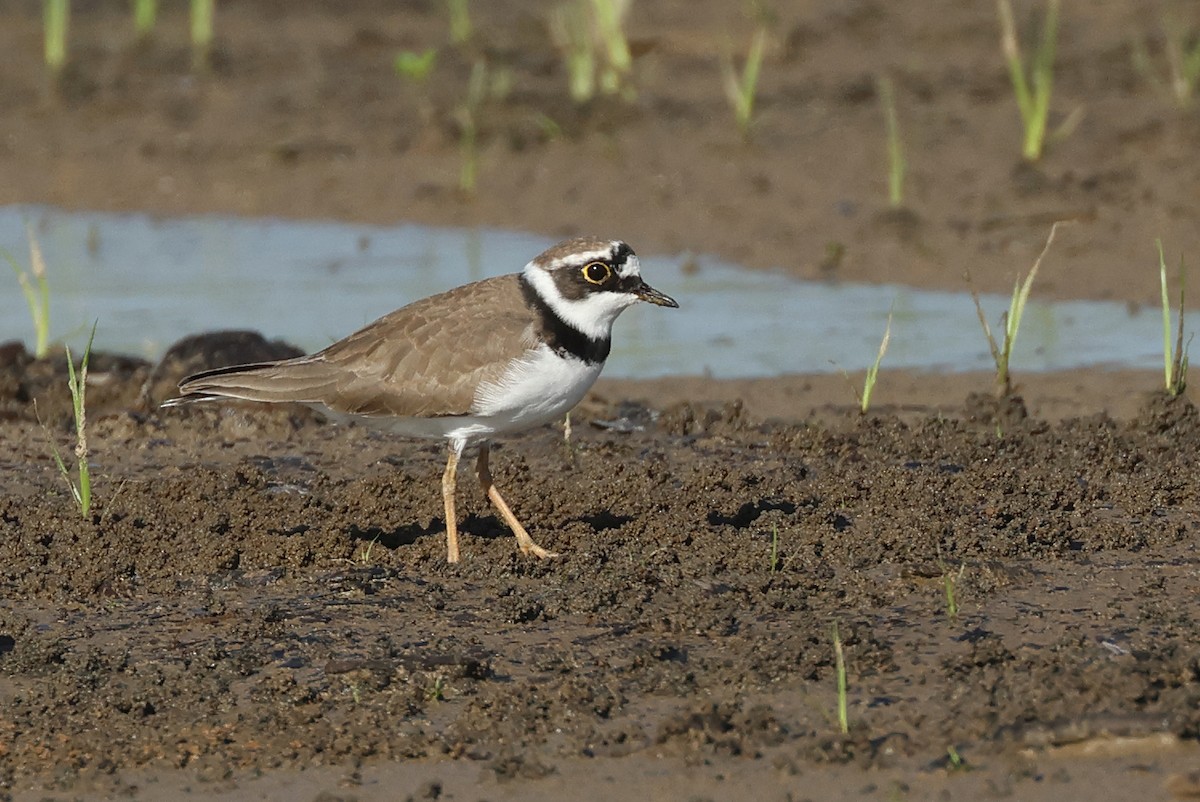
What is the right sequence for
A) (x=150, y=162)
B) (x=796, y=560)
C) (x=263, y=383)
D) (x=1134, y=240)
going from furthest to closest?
(x=150, y=162) → (x=1134, y=240) → (x=263, y=383) → (x=796, y=560)

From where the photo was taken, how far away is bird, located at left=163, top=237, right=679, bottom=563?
6676mm

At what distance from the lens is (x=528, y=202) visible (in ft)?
43.6

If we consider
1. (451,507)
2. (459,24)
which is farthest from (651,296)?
(459,24)

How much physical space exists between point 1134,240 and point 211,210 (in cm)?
650

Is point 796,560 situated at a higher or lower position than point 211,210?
lower

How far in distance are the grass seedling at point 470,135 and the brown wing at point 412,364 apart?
621 cm

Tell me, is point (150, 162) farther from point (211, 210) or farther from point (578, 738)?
point (578, 738)

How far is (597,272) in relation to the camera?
22.6ft

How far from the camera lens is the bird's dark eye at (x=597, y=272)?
6871 mm

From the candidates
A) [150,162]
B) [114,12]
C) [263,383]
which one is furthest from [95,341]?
[114,12]

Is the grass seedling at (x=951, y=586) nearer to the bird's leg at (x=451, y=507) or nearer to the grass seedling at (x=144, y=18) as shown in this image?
the bird's leg at (x=451, y=507)

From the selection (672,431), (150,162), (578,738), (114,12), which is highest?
(114,12)

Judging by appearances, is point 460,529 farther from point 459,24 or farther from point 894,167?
point 459,24

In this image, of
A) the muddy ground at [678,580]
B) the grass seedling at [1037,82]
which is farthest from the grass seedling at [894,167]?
the grass seedling at [1037,82]
